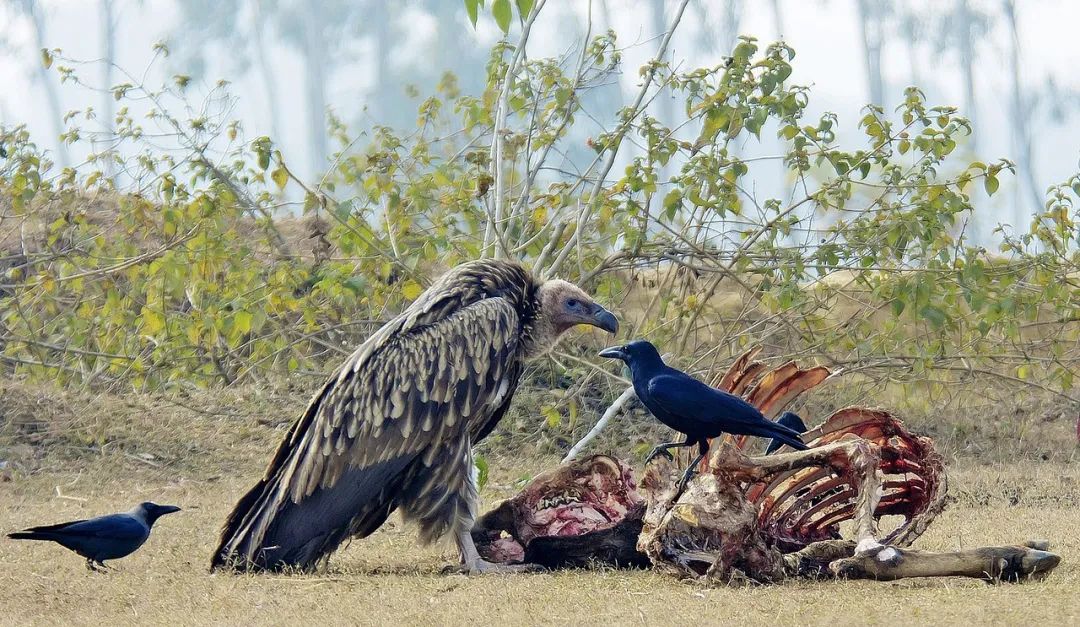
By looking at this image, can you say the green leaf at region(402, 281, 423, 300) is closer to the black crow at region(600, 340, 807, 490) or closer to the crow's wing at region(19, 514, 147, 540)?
the crow's wing at region(19, 514, 147, 540)

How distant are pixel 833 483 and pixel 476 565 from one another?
5.69 feet

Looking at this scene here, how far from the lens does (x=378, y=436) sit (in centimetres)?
578

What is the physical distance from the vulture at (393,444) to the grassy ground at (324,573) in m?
0.22

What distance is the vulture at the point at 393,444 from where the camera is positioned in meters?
5.72

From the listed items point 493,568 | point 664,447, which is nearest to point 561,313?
point 664,447

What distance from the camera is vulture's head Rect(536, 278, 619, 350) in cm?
638

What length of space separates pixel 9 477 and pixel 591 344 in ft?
16.0

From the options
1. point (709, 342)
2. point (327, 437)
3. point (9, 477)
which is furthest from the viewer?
point (709, 342)

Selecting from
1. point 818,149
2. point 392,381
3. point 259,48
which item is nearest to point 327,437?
point 392,381

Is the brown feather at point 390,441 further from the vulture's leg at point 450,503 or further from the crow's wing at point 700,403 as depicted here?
the crow's wing at point 700,403

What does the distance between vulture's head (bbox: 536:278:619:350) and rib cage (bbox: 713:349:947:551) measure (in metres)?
0.96

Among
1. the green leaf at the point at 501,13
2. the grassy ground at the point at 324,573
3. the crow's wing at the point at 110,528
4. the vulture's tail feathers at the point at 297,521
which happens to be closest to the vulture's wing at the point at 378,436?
the vulture's tail feathers at the point at 297,521

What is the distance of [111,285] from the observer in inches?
392

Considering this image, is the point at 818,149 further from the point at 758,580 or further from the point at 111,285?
the point at 111,285
